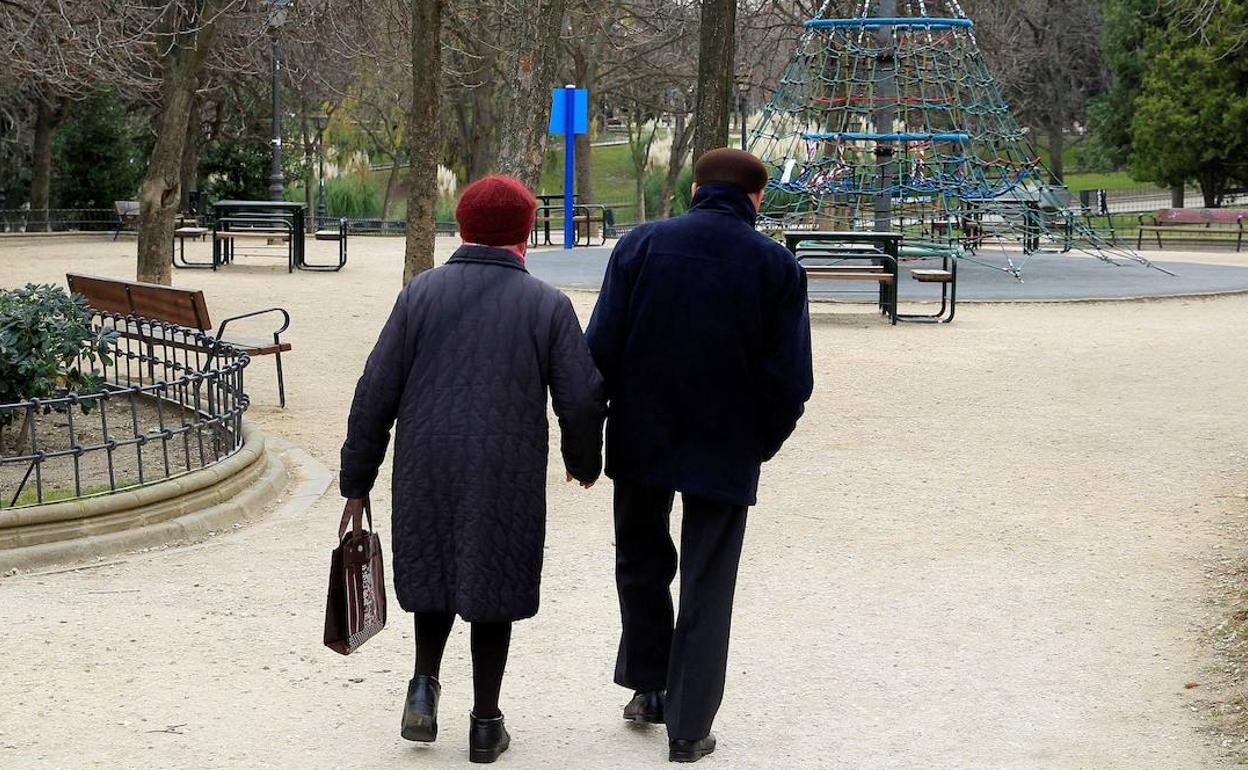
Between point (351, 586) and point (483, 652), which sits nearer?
point (483, 652)

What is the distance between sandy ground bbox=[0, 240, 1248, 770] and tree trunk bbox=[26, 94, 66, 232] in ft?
80.3

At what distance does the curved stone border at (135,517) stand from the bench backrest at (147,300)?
1.71 metres

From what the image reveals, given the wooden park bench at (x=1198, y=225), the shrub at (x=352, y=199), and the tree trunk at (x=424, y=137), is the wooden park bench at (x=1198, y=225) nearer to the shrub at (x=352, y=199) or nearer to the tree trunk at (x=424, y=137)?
the shrub at (x=352, y=199)

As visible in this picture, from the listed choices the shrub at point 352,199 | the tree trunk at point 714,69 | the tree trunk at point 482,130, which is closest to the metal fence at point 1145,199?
the tree trunk at point 482,130

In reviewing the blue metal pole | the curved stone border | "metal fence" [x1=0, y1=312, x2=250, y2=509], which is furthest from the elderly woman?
the blue metal pole

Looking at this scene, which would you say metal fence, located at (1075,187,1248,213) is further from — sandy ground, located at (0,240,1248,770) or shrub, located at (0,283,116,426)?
shrub, located at (0,283,116,426)

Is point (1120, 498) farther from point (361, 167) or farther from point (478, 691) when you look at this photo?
point (361, 167)

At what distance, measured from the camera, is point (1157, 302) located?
1998 cm

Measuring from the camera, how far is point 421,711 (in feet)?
15.2

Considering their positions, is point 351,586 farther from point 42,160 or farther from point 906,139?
point 42,160

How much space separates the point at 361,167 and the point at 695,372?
38693 mm

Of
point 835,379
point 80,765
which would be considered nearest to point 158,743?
point 80,765

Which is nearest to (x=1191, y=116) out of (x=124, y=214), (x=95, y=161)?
(x=124, y=214)

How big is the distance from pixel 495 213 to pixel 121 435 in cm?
535
